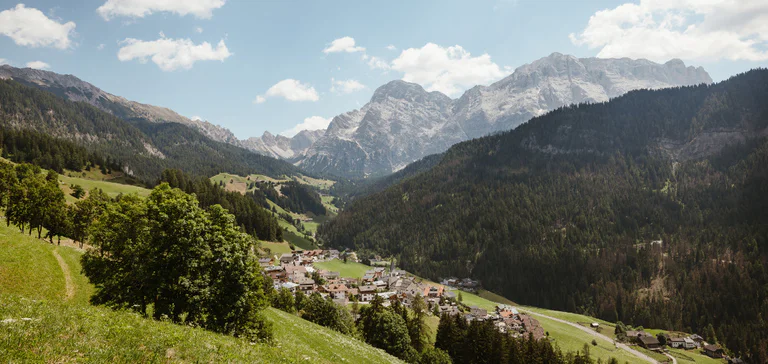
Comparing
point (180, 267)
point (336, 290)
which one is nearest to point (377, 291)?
point (336, 290)

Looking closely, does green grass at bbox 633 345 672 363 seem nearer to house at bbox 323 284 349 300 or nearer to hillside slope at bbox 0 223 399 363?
house at bbox 323 284 349 300

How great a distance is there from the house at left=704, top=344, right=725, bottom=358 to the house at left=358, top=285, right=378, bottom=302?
346 feet

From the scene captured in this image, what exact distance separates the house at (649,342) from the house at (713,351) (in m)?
14.0

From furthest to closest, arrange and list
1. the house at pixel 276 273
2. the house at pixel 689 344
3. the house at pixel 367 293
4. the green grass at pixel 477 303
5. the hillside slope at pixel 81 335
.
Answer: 1. the green grass at pixel 477 303
2. the house at pixel 367 293
3. the house at pixel 689 344
4. the house at pixel 276 273
5. the hillside slope at pixel 81 335

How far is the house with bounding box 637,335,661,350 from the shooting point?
11012 cm

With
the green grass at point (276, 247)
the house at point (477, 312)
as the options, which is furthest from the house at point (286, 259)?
the house at point (477, 312)

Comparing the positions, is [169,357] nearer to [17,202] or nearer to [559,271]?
[17,202]

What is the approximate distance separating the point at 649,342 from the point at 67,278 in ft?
472

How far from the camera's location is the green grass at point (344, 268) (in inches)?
6212

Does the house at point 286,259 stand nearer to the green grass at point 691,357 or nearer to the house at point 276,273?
the house at point 276,273

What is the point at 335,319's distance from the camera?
63.2m

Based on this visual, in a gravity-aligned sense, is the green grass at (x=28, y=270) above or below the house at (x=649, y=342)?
above

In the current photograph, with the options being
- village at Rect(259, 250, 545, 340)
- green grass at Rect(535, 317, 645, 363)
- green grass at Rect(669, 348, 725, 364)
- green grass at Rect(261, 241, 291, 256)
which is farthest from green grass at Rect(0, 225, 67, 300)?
green grass at Rect(669, 348, 725, 364)

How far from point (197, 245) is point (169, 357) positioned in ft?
40.8
